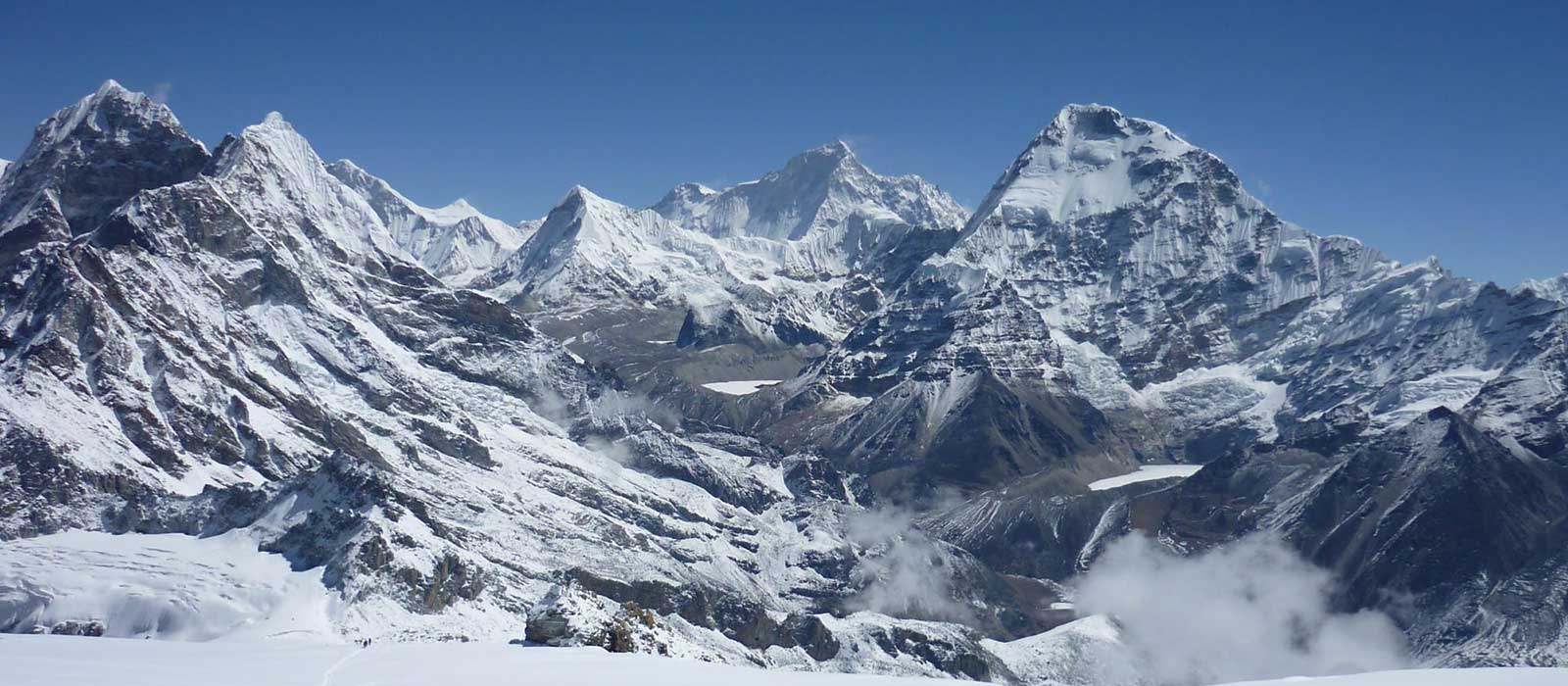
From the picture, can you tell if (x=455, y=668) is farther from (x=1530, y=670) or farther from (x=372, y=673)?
(x=1530, y=670)

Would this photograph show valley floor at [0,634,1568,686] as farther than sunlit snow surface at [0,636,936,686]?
Yes

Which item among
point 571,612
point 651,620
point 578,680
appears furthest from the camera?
point 651,620

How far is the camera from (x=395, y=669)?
77.8 metres

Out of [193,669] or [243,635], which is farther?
[243,635]

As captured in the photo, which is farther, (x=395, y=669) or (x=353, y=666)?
(x=353, y=666)

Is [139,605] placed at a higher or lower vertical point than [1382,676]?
higher

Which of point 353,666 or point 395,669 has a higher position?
point 353,666

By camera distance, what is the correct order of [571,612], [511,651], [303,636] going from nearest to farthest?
1. [511,651]
2. [571,612]
3. [303,636]

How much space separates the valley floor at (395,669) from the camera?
72.1 m

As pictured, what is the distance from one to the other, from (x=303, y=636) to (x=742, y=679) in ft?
431

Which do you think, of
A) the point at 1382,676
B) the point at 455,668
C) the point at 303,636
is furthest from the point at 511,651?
the point at 303,636

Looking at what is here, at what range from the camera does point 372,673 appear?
7619 cm

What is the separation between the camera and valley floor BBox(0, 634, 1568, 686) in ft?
237

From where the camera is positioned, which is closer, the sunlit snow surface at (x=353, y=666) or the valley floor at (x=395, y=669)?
the sunlit snow surface at (x=353, y=666)
